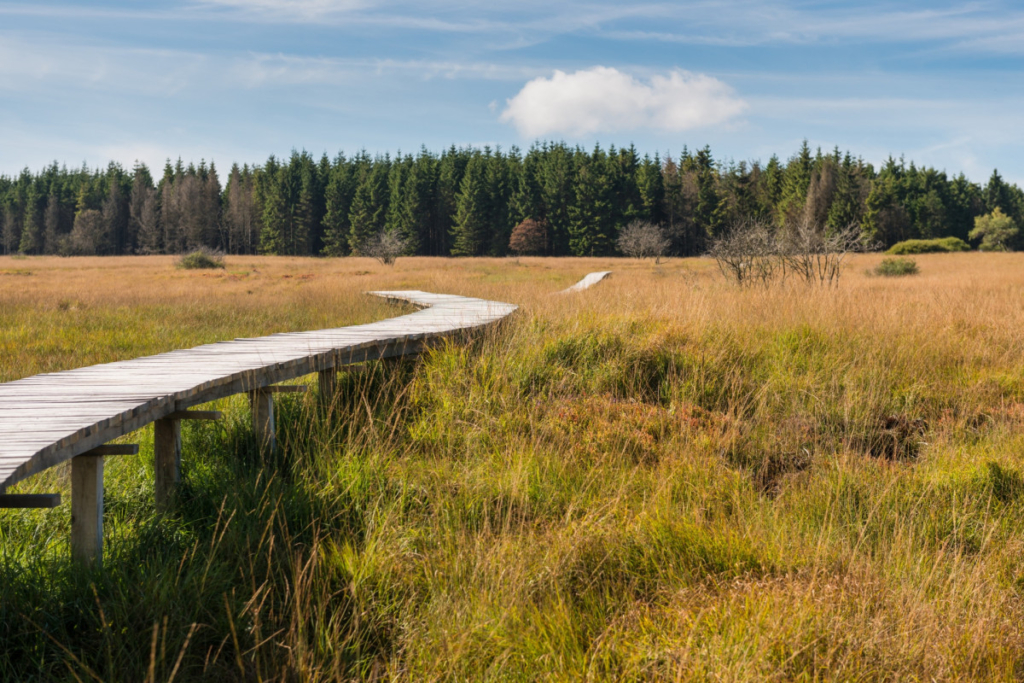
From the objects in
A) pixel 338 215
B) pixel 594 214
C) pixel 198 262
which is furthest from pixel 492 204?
pixel 198 262

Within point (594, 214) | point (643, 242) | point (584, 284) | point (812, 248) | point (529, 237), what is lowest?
point (584, 284)

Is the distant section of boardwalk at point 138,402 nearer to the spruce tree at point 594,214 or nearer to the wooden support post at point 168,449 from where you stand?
the wooden support post at point 168,449

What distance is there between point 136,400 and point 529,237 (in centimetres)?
6134

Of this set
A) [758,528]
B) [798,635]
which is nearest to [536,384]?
[758,528]

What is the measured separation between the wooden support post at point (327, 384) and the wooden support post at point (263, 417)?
80cm

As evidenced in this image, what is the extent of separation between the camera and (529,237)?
6397 cm

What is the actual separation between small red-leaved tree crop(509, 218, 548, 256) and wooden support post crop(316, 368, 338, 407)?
58.7 meters

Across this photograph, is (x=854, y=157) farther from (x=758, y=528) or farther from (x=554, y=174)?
(x=758, y=528)

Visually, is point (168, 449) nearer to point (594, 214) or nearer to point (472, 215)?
point (472, 215)

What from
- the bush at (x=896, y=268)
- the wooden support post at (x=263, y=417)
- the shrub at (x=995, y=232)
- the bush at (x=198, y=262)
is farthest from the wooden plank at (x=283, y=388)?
the shrub at (x=995, y=232)

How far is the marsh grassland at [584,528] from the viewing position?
2.49 metres

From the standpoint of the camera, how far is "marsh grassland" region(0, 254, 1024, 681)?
249 cm

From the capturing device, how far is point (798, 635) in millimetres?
2346

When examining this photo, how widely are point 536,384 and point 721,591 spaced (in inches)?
128
